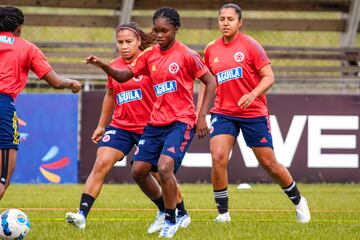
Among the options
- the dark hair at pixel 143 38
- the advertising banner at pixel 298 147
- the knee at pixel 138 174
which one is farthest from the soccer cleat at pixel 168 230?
the advertising banner at pixel 298 147

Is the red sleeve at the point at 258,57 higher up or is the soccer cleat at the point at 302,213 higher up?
the red sleeve at the point at 258,57

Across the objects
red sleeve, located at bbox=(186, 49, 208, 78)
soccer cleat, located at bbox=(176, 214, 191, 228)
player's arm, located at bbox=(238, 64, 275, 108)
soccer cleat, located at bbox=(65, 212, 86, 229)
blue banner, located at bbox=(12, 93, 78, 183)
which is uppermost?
red sleeve, located at bbox=(186, 49, 208, 78)

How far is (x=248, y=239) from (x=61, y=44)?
12.5 meters

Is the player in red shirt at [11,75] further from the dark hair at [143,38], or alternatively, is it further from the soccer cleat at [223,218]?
the soccer cleat at [223,218]

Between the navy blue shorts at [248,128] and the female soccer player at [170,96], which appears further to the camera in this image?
the navy blue shorts at [248,128]

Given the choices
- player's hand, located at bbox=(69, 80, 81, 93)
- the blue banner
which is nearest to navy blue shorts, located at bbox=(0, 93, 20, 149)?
player's hand, located at bbox=(69, 80, 81, 93)

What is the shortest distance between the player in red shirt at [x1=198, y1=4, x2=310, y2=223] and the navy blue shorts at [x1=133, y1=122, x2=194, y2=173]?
1227 mm

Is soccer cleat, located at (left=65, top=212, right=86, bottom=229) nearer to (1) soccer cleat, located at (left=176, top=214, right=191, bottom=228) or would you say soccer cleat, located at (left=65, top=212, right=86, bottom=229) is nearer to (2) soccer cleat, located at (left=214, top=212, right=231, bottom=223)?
(1) soccer cleat, located at (left=176, top=214, right=191, bottom=228)

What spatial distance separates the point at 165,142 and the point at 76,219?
3.78 ft

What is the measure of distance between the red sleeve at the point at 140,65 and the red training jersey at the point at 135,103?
1.50 feet

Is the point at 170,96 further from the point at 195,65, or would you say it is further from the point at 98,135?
the point at 98,135

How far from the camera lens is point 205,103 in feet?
30.6

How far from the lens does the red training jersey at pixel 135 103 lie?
10.1 metres

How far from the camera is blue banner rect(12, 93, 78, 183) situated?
57.5 feet
